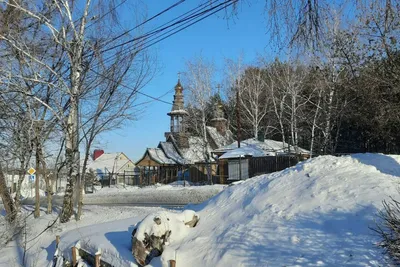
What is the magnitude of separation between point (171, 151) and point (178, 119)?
15.5ft

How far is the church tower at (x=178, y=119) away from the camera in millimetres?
48938

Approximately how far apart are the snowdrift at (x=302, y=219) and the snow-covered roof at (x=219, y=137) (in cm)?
4061

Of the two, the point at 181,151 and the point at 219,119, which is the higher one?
the point at 219,119

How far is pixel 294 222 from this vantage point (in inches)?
256

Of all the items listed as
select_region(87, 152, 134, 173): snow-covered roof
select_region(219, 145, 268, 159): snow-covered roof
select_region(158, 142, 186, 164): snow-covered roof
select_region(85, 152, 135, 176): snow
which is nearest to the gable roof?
select_region(158, 142, 186, 164): snow-covered roof

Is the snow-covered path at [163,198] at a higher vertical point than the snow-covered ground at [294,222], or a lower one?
lower

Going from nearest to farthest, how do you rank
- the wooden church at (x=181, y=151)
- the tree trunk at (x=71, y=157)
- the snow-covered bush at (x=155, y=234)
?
the snow-covered bush at (x=155, y=234), the tree trunk at (x=71, y=157), the wooden church at (x=181, y=151)

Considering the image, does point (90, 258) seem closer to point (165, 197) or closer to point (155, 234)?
point (155, 234)

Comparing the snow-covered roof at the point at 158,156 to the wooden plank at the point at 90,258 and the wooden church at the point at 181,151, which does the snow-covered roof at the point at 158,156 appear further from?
the wooden plank at the point at 90,258

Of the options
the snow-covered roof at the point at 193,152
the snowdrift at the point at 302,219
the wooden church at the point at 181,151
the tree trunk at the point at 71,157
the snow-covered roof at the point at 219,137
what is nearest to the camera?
the snowdrift at the point at 302,219

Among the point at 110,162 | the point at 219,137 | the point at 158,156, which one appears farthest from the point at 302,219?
the point at 110,162

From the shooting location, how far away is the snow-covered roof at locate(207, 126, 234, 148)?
4962cm

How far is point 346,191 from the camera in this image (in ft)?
22.8

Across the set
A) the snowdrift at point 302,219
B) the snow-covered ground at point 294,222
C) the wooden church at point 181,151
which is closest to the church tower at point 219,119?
the wooden church at point 181,151
